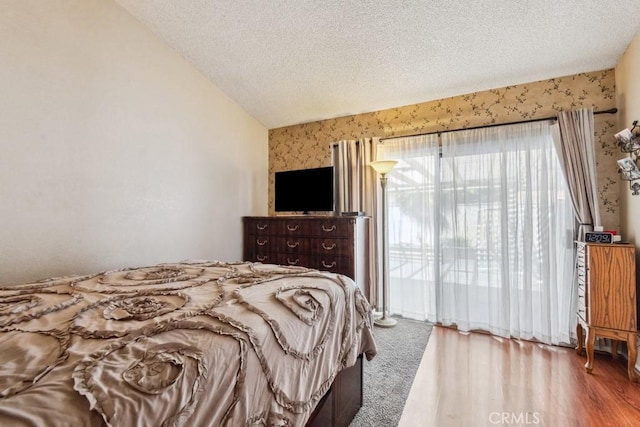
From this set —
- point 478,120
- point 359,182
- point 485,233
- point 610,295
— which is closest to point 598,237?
point 610,295

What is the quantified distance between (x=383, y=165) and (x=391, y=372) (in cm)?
187

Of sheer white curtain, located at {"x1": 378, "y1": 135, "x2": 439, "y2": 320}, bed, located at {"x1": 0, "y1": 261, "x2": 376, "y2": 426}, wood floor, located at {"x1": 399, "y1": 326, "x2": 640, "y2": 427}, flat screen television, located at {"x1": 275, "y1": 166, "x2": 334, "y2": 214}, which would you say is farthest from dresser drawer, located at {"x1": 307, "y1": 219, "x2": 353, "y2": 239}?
bed, located at {"x1": 0, "y1": 261, "x2": 376, "y2": 426}

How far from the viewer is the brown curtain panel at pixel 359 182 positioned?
322 cm

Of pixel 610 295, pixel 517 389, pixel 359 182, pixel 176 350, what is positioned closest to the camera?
pixel 176 350

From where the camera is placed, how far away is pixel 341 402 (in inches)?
55.7

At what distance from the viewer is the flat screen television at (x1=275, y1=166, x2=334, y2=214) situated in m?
3.19

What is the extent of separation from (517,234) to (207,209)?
A: 3.06 metres

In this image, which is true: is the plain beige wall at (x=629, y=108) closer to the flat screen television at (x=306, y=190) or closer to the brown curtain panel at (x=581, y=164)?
the brown curtain panel at (x=581, y=164)

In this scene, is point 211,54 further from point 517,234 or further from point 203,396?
point 517,234

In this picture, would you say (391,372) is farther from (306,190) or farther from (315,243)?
(306,190)


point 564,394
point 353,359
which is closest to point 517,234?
point 564,394

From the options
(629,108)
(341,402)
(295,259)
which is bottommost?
(341,402)

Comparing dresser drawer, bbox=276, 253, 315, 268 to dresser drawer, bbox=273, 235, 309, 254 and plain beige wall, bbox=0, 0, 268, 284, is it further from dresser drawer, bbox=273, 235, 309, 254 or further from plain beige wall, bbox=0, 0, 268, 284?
plain beige wall, bbox=0, 0, 268, 284

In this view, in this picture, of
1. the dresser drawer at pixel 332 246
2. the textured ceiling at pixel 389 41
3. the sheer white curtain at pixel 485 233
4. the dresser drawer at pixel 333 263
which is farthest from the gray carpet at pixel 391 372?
the textured ceiling at pixel 389 41
